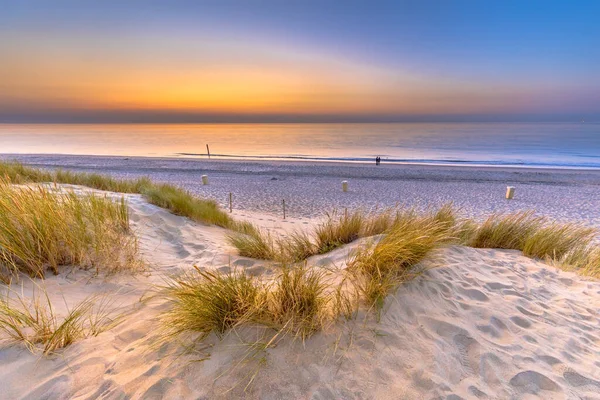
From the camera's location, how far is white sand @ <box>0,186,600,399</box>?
65.3 inches

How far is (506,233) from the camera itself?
4.73m

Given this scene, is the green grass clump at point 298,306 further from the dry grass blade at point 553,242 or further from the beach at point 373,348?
Answer: the dry grass blade at point 553,242

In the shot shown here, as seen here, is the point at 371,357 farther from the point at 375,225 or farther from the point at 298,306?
the point at 375,225

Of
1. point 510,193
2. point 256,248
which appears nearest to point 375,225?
point 256,248

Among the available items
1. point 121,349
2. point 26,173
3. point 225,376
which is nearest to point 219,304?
point 225,376

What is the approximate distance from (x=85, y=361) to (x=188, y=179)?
49.1 feet

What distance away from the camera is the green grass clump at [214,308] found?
6.50 ft

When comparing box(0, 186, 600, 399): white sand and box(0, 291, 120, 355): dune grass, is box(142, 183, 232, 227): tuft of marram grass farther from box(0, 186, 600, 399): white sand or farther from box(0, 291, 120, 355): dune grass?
box(0, 291, 120, 355): dune grass

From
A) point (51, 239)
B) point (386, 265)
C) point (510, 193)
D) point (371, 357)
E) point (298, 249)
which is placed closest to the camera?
point (371, 357)

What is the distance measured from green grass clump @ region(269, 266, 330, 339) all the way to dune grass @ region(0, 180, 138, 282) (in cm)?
195

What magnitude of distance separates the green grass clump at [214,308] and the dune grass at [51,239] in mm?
1375

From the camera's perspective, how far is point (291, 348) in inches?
73.5

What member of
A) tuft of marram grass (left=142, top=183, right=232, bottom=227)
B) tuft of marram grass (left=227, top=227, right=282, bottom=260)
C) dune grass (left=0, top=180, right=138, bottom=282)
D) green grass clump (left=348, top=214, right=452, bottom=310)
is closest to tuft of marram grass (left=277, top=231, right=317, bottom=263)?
tuft of marram grass (left=227, top=227, right=282, bottom=260)

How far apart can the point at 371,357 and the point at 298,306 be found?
58cm
